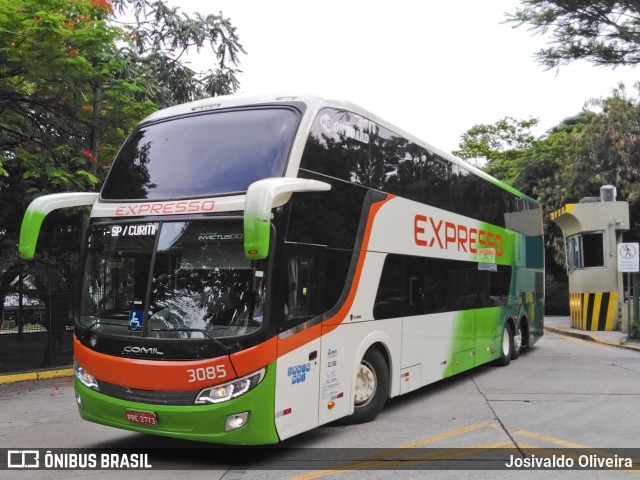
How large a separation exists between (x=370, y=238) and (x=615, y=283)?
57.2ft

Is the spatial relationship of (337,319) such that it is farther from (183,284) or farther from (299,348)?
(183,284)

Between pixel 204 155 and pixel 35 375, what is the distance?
792 centimetres

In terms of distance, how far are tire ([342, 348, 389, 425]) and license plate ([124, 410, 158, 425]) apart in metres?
2.60

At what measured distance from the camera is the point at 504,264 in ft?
44.1

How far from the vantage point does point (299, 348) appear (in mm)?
6328

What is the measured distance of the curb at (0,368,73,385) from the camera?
1174 cm

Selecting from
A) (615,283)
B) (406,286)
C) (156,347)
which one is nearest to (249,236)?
(156,347)

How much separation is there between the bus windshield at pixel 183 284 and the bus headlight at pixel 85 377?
48cm

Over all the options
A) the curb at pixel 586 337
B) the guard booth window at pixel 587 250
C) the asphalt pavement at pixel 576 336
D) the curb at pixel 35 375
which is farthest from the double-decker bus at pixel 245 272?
the guard booth window at pixel 587 250


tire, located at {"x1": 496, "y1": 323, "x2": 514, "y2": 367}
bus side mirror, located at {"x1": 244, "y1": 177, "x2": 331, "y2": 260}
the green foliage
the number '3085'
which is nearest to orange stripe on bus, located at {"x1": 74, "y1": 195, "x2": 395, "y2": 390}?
the number '3085'

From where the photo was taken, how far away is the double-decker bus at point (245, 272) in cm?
582

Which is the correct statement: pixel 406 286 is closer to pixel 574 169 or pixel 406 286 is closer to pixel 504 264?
pixel 504 264

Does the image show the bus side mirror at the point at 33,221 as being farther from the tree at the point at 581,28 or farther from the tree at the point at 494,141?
the tree at the point at 494,141

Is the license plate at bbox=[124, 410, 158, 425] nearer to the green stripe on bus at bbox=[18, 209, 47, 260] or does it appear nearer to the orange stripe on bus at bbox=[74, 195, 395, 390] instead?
the orange stripe on bus at bbox=[74, 195, 395, 390]
